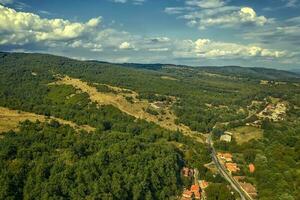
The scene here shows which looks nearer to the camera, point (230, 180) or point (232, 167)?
point (230, 180)

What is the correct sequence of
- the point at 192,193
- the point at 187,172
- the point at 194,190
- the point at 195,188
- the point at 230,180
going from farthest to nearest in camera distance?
1. the point at 187,172
2. the point at 230,180
3. the point at 195,188
4. the point at 194,190
5. the point at 192,193

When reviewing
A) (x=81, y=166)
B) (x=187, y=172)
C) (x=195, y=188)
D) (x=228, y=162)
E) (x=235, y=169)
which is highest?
(x=81, y=166)

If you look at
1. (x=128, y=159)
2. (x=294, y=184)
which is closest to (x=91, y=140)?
(x=128, y=159)

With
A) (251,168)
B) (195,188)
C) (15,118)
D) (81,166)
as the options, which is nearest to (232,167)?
(251,168)

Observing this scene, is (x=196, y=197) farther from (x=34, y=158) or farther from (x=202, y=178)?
(x=34, y=158)

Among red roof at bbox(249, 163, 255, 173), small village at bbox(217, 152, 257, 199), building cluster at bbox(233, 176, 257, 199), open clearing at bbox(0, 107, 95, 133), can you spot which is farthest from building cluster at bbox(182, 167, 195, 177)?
open clearing at bbox(0, 107, 95, 133)

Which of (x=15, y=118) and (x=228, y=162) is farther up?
(x=15, y=118)

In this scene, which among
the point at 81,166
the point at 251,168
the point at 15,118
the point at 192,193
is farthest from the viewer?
the point at 15,118

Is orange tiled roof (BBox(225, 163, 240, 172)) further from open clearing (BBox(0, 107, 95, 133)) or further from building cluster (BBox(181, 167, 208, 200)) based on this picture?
open clearing (BBox(0, 107, 95, 133))

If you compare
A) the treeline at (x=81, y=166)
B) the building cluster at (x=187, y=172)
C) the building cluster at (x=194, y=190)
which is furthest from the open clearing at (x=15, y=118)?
the building cluster at (x=194, y=190)

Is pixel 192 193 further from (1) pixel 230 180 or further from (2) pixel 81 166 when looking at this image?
(2) pixel 81 166

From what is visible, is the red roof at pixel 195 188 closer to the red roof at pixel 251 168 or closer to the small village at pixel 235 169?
the small village at pixel 235 169
